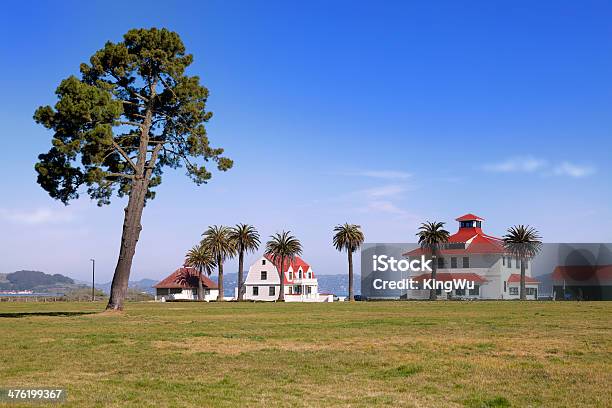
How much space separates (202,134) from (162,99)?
4.13 meters

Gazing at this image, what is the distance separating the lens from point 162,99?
53.8 metres

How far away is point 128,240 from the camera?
50.8m

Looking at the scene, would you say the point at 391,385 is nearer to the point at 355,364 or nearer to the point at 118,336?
the point at 355,364

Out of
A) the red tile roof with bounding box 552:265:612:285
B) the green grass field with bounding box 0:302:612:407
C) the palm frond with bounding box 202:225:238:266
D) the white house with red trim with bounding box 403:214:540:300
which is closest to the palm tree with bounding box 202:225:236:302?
the palm frond with bounding box 202:225:238:266

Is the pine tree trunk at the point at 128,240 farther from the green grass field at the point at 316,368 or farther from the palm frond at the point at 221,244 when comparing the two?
the palm frond at the point at 221,244

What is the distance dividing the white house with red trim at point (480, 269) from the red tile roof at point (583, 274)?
472cm

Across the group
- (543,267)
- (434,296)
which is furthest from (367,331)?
(543,267)

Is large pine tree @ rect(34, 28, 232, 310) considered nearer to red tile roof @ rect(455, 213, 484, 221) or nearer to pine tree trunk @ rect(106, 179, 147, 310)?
pine tree trunk @ rect(106, 179, 147, 310)

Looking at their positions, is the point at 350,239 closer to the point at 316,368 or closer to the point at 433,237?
the point at 433,237

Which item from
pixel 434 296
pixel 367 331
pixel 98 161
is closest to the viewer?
pixel 367 331

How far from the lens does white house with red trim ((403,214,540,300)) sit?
130000mm

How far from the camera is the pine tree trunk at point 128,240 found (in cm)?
5062

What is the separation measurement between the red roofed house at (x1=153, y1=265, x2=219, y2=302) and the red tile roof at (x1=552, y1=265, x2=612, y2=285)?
71.2m

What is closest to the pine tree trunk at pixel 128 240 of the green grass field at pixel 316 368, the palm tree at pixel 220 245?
the green grass field at pixel 316 368
